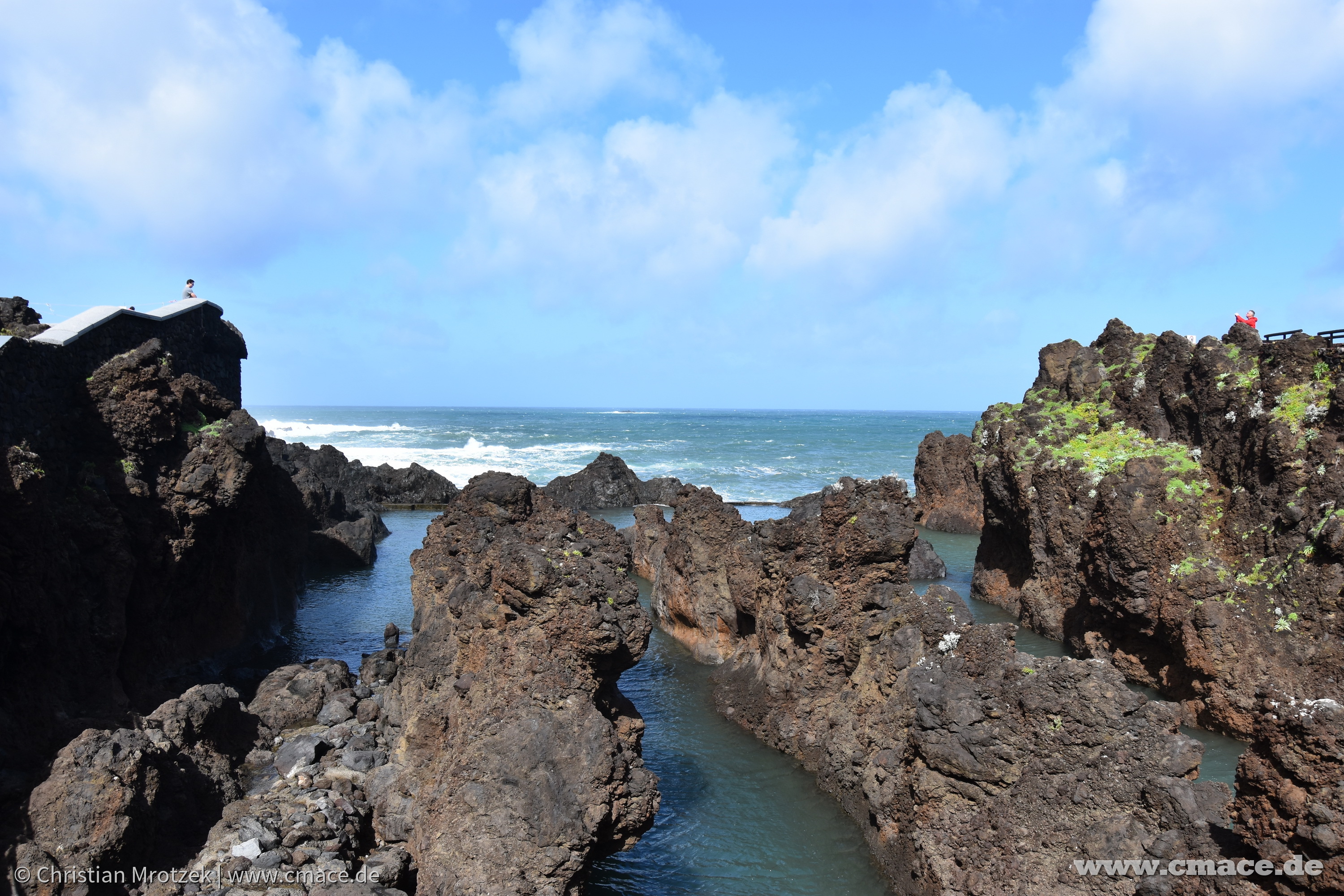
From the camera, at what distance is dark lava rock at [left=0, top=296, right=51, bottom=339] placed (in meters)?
14.9

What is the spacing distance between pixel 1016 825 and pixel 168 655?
15.0 metres

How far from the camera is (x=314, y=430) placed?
10606 centimetres

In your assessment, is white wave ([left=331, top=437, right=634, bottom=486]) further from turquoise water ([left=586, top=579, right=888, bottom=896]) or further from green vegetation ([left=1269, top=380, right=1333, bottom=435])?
green vegetation ([left=1269, top=380, right=1333, bottom=435])

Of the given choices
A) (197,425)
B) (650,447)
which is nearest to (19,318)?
(197,425)

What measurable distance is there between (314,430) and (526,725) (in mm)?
108373

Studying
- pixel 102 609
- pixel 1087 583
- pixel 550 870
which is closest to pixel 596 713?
pixel 550 870

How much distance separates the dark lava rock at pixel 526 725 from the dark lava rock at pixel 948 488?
29.6 m

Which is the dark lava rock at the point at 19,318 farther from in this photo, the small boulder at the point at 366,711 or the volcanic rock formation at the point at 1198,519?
the volcanic rock formation at the point at 1198,519

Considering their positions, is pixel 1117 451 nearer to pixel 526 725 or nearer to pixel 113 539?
pixel 526 725

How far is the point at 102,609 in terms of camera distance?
12812mm

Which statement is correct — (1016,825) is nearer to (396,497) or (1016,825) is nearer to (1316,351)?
(1316,351)

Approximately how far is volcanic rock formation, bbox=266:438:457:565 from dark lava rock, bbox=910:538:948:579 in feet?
64.3

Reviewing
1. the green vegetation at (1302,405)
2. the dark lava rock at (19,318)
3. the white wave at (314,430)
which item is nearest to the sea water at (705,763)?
the green vegetation at (1302,405)

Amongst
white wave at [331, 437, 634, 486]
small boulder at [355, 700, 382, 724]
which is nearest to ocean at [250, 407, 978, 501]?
white wave at [331, 437, 634, 486]
